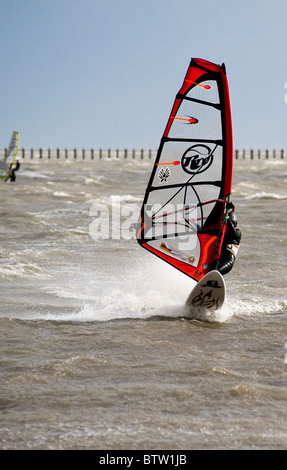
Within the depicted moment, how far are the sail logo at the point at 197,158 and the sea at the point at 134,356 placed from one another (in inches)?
54.9

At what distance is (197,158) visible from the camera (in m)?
7.19

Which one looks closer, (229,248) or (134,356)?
(134,356)

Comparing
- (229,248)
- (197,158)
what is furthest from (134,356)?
(197,158)

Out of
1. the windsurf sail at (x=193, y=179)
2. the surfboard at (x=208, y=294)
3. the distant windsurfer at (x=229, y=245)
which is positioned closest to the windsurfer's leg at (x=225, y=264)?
the distant windsurfer at (x=229, y=245)

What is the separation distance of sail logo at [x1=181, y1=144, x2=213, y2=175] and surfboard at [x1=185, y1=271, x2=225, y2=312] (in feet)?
4.17

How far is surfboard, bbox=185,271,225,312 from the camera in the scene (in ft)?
21.9

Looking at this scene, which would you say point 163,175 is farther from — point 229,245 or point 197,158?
point 229,245

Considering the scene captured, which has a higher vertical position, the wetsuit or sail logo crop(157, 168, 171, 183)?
sail logo crop(157, 168, 171, 183)

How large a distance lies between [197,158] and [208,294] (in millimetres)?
1549

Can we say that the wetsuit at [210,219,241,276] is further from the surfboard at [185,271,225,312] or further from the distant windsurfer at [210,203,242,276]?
the surfboard at [185,271,225,312]

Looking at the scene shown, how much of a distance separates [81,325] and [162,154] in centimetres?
211

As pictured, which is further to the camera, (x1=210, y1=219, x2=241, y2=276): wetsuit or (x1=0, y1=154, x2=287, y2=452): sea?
(x1=210, y1=219, x2=241, y2=276): wetsuit

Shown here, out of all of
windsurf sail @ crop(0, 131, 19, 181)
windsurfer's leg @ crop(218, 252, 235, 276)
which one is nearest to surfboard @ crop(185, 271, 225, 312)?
windsurfer's leg @ crop(218, 252, 235, 276)

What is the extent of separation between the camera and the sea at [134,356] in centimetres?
392
